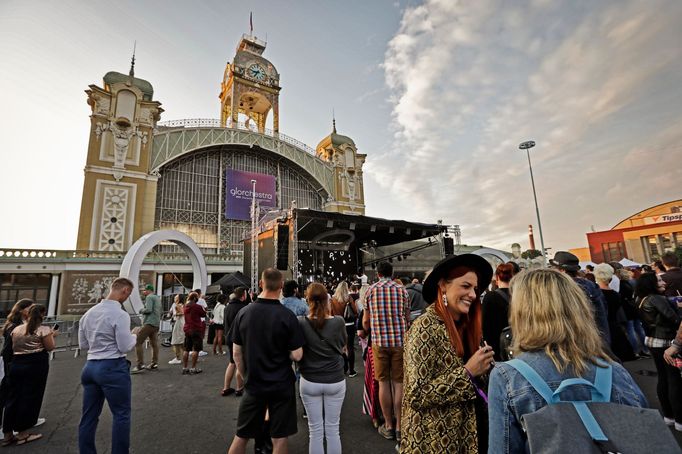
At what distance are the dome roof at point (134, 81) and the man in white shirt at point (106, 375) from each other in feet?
90.8

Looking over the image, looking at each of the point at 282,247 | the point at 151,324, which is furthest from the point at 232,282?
the point at 151,324

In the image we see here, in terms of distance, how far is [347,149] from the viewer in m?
34.2

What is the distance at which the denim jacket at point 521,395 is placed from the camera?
3.23 ft

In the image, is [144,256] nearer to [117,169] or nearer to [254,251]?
[254,251]

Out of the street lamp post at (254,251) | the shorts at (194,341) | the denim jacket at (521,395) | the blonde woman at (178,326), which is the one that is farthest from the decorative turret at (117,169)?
the denim jacket at (521,395)

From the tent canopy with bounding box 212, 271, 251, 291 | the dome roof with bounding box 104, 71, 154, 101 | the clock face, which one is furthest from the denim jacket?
the clock face

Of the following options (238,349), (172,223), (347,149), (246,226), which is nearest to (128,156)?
(172,223)

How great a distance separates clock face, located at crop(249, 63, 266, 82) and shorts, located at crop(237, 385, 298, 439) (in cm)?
3487

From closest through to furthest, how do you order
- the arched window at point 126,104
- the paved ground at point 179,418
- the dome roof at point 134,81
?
the paved ground at point 179,418 → the arched window at point 126,104 → the dome roof at point 134,81

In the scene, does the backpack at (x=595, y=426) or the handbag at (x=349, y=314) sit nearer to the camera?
the backpack at (x=595, y=426)

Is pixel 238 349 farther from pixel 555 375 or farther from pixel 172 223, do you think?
pixel 172 223

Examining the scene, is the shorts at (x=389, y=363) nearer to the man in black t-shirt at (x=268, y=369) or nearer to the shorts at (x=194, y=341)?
the man in black t-shirt at (x=268, y=369)

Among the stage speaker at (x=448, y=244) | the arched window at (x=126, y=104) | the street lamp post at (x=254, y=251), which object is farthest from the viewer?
the arched window at (x=126, y=104)

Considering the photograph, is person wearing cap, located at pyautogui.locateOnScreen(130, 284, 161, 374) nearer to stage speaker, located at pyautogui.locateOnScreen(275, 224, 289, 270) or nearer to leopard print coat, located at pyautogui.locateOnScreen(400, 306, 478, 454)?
stage speaker, located at pyautogui.locateOnScreen(275, 224, 289, 270)
